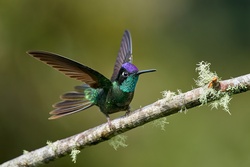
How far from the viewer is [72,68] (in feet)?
8.88

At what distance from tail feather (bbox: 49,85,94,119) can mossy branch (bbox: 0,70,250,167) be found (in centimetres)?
56

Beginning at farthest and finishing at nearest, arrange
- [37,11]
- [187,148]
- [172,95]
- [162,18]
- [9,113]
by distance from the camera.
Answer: [162,18], [37,11], [9,113], [187,148], [172,95]

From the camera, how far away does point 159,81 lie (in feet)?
19.5

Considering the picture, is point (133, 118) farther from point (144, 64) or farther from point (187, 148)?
point (144, 64)

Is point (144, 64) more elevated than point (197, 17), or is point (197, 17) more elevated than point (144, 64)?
point (197, 17)

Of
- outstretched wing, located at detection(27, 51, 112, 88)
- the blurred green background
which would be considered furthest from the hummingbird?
the blurred green background

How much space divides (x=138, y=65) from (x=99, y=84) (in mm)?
3066

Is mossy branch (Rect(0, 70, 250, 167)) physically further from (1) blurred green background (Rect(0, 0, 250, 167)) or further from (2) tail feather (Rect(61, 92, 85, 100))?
(1) blurred green background (Rect(0, 0, 250, 167))

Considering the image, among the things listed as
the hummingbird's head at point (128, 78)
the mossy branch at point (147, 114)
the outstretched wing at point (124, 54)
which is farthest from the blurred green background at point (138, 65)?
the mossy branch at point (147, 114)

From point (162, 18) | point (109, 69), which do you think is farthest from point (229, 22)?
point (109, 69)

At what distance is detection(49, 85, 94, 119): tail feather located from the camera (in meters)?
3.25

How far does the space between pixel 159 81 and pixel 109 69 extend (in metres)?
0.64

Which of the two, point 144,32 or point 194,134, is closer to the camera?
point 194,134

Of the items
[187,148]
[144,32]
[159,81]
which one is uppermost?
[144,32]
